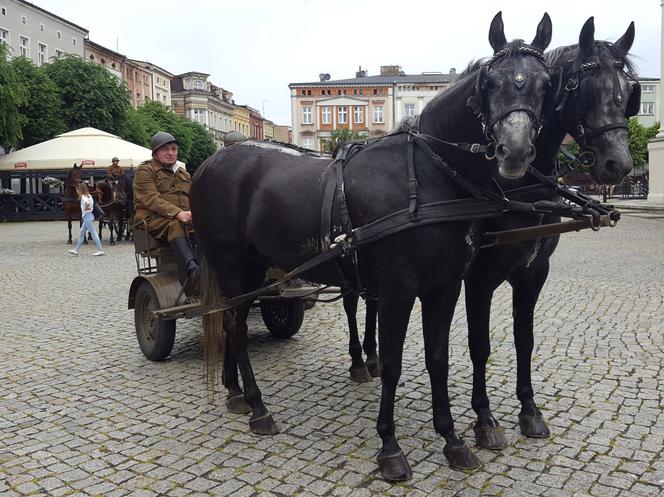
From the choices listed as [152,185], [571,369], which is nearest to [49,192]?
[152,185]

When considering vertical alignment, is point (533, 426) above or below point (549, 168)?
below

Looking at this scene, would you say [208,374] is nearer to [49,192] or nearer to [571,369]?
[571,369]

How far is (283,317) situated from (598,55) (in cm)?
405

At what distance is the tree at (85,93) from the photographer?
36.7 m

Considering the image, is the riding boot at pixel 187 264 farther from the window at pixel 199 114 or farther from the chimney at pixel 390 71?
the chimney at pixel 390 71

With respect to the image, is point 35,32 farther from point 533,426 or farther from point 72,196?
point 533,426

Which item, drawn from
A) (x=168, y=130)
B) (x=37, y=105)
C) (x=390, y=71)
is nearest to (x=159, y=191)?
(x=37, y=105)

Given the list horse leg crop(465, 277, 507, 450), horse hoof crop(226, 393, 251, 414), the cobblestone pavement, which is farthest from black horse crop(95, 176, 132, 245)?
horse leg crop(465, 277, 507, 450)

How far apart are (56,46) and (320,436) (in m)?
56.3

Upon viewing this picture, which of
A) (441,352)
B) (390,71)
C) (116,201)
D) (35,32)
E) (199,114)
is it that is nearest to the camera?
(441,352)

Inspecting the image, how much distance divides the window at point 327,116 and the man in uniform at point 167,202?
84724 millimetres

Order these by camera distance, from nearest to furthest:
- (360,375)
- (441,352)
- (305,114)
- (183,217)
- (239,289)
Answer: (441,352) → (239,289) → (360,375) → (183,217) → (305,114)

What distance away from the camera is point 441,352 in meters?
3.67

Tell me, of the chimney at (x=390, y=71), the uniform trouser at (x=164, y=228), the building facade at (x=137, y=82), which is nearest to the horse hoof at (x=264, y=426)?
the uniform trouser at (x=164, y=228)
